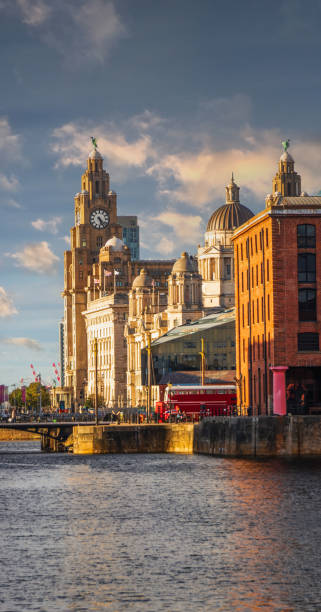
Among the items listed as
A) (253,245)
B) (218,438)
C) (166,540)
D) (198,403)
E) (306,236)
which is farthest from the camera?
(198,403)

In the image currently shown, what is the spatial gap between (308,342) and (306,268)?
26.5 feet

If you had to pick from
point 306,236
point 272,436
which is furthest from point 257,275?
point 272,436

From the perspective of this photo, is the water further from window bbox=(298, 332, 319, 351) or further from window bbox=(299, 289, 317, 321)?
window bbox=(299, 289, 317, 321)

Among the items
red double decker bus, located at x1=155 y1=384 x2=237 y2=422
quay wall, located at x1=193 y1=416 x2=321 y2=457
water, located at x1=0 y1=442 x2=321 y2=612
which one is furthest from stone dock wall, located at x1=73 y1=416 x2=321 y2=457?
red double decker bus, located at x1=155 y1=384 x2=237 y2=422

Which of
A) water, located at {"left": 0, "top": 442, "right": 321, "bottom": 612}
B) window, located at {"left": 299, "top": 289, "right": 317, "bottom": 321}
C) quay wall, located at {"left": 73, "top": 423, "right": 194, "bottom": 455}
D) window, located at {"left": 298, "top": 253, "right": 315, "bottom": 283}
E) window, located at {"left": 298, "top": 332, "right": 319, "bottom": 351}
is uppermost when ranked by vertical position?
window, located at {"left": 298, "top": 253, "right": 315, "bottom": 283}

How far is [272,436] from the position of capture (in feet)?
397

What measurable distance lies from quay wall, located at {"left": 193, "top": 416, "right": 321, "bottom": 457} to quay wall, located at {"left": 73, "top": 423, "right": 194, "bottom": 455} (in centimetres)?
2068

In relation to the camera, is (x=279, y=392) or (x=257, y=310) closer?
(x=279, y=392)

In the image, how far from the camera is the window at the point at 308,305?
136m

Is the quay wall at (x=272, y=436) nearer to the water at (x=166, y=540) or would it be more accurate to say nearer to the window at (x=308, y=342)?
the water at (x=166, y=540)

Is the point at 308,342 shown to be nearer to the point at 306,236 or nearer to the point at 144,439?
the point at 306,236

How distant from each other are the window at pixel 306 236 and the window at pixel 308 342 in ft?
31.6

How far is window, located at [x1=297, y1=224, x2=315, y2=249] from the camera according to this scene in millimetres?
136250

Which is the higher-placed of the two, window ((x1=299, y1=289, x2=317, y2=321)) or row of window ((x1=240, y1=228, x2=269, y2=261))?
row of window ((x1=240, y1=228, x2=269, y2=261))
